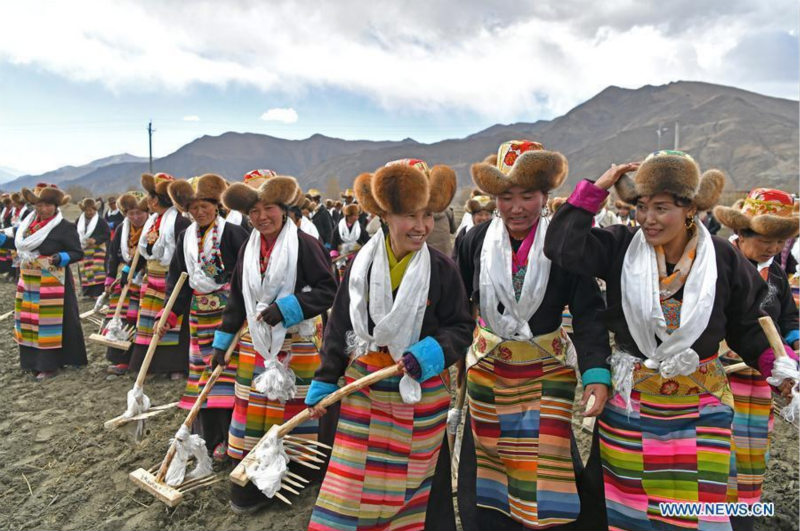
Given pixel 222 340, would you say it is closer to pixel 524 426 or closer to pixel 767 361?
pixel 524 426

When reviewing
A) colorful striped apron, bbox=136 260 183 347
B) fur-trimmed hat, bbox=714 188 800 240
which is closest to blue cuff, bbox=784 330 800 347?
fur-trimmed hat, bbox=714 188 800 240

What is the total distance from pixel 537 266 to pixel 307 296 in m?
1.57

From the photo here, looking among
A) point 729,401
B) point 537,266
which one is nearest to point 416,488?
point 537,266

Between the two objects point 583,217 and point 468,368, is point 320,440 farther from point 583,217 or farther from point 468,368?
point 583,217

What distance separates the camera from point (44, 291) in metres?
6.11

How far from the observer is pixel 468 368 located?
290 centimetres

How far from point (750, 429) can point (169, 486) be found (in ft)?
12.0

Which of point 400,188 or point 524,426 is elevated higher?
point 400,188

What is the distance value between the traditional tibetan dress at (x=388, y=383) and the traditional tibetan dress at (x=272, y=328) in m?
0.77

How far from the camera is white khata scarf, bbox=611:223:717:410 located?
222cm

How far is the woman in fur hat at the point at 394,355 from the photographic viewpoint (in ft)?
8.04

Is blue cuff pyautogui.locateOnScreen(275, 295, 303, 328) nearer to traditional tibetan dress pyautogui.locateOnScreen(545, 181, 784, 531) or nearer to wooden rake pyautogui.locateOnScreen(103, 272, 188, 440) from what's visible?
wooden rake pyautogui.locateOnScreen(103, 272, 188, 440)

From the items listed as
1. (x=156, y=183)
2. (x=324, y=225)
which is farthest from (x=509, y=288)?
(x=324, y=225)

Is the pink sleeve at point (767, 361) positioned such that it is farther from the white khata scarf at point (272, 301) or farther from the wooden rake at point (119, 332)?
the wooden rake at point (119, 332)
